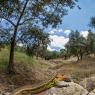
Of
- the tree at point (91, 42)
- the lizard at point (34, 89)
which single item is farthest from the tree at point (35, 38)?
the tree at point (91, 42)

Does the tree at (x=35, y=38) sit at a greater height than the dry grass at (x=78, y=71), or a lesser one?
greater

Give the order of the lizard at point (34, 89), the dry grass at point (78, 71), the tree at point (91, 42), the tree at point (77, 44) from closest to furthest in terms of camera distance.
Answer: the lizard at point (34, 89)
the dry grass at point (78, 71)
the tree at point (91, 42)
the tree at point (77, 44)

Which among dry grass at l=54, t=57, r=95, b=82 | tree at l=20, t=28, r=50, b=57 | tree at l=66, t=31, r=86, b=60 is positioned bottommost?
dry grass at l=54, t=57, r=95, b=82

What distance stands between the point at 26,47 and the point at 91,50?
87196mm

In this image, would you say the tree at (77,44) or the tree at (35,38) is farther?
the tree at (77,44)

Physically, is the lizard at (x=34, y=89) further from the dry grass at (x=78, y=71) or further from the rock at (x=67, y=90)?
the dry grass at (x=78, y=71)

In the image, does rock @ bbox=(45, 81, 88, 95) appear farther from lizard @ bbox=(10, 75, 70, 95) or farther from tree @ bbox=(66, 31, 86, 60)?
tree @ bbox=(66, 31, 86, 60)

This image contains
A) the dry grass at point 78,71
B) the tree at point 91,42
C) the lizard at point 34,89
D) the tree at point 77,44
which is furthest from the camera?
the tree at point 77,44

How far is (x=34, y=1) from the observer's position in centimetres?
2588

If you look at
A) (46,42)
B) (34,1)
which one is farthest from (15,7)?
(46,42)

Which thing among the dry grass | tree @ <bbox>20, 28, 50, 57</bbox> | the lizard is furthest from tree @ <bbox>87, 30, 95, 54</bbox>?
the lizard

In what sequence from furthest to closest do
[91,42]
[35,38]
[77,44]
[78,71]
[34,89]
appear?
[77,44]
[91,42]
[78,71]
[35,38]
[34,89]

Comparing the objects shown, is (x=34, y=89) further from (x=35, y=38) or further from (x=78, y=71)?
(x=78, y=71)

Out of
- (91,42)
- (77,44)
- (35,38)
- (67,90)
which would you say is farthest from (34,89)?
(77,44)
